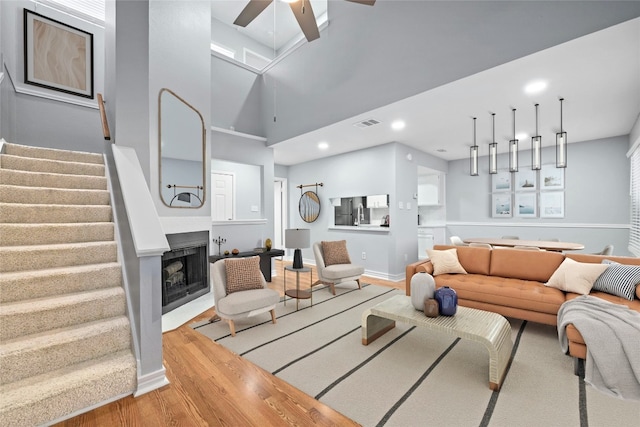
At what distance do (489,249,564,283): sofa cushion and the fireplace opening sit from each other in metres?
3.90

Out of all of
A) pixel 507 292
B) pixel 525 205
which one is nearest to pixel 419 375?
pixel 507 292

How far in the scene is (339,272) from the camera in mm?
4363

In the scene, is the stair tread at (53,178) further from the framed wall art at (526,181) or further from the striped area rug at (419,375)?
the framed wall art at (526,181)

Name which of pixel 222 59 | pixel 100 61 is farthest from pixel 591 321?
pixel 100 61

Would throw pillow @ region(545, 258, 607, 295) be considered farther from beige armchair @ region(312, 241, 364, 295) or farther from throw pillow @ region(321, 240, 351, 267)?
throw pillow @ region(321, 240, 351, 267)

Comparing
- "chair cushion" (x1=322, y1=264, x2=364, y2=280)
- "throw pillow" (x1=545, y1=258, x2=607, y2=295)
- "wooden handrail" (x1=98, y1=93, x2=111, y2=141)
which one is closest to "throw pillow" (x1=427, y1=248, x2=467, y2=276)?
"throw pillow" (x1=545, y1=258, x2=607, y2=295)

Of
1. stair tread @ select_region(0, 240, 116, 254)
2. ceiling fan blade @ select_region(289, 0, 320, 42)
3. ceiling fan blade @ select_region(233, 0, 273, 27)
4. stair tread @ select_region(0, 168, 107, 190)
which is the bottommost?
stair tread @ select_region(0, 240, 116, 254)

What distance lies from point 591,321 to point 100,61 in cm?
734

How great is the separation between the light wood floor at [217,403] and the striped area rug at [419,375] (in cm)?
11

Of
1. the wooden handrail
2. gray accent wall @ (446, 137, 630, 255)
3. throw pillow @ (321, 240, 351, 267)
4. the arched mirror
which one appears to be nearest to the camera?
the wooden handrail

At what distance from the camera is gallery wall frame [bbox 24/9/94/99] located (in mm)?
4328

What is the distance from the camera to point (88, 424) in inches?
66.6

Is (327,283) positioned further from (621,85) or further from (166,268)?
(621,85)

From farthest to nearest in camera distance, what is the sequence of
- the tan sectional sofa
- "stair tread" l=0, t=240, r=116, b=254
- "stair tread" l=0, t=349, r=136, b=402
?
the tan sectional sofa < "stair tread" l=0, t=240, r=116, b=254 < "stair tread" l=0, t=349, r=136, b=402
